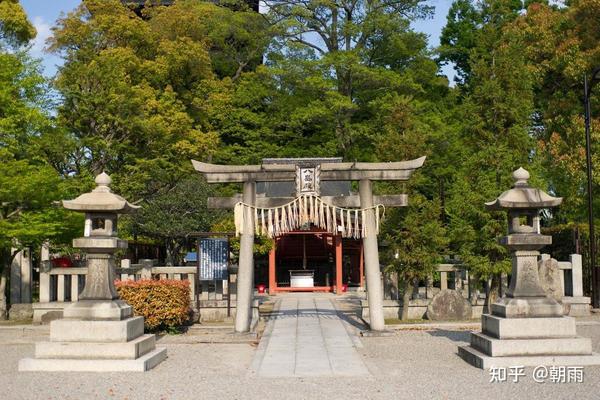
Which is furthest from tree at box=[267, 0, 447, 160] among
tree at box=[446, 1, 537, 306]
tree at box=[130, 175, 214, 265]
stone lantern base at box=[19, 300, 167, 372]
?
stone lantern base at box=[19, 300, 167, 372]

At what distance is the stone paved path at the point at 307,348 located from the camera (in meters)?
9.44

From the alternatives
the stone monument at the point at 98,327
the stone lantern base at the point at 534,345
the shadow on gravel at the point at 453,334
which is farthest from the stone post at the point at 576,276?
the stone monument at the point at 98,327

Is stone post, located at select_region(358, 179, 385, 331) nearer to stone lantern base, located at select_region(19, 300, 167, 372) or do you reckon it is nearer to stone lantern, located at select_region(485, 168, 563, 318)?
stone lantern, located at select_region(485, 168, 563, 318)

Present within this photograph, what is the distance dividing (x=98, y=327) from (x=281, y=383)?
3161 mm

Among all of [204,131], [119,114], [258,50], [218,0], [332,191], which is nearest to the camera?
[119,114]

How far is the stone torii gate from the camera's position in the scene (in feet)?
44.3

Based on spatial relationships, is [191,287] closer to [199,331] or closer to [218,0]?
[199,331]

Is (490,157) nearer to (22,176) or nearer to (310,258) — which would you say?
(22,176)

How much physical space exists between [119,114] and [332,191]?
885 cm

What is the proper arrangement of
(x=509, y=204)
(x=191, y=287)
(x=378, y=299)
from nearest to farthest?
(x=509, y=204) < (x=378, y=299) < (x=191, y=287)

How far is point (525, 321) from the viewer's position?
9.68m

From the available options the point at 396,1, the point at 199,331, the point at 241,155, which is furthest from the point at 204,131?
the point at 199,331

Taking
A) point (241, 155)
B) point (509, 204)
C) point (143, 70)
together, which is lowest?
point (509, 204)

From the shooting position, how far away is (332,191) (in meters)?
25.8
